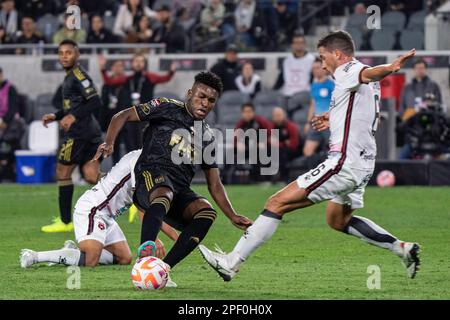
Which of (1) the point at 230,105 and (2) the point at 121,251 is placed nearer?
(2) the point at 121,251

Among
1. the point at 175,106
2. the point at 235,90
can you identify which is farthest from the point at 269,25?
the point at 175,106

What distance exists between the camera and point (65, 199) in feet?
48.9

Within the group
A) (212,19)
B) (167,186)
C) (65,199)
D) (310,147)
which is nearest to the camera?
(167,186)

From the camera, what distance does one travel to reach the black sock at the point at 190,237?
32.1 ft

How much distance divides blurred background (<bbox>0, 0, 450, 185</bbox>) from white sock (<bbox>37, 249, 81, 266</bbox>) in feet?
34.1

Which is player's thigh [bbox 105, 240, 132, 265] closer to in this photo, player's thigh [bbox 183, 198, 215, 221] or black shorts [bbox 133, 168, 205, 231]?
black shorts [bbox 133, 168, 205, 231]

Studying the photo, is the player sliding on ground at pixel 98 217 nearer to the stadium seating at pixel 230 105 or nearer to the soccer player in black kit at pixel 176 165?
the soccer player in black kit at pixel 176 165

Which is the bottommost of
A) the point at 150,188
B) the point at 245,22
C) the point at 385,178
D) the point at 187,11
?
the point at 385,178

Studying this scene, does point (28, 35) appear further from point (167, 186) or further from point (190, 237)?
point (190, 237)

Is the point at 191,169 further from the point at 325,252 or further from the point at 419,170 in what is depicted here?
the point at 419,170

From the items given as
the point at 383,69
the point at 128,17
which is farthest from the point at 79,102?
the point at 128,17

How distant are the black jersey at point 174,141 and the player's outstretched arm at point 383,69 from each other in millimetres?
1526

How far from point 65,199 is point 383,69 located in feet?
21.1

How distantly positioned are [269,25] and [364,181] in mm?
15472
